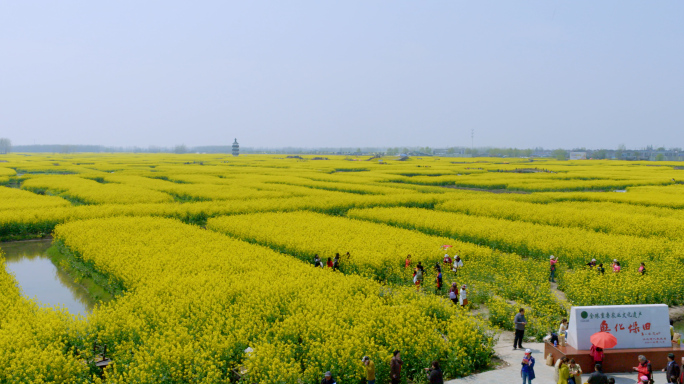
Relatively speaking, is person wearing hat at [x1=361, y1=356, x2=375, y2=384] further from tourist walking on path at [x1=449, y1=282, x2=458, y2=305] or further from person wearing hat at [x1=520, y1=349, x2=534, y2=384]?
tourist walking on path at [x1=449, y1=282, x2=458, y2=305]

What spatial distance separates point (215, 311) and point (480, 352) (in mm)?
7307

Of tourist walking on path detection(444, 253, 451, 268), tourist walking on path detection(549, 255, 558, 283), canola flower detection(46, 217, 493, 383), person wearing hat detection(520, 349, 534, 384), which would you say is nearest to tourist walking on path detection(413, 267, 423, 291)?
canola flower detection(46, 217, 493, 383)

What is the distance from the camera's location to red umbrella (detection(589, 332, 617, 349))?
35.1 ft

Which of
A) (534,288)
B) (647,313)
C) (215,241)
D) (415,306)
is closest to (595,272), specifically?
(534,288)

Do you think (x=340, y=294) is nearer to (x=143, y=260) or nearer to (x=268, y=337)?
(x=268, y=337)

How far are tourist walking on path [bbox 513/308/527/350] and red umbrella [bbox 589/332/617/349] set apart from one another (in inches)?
76.8

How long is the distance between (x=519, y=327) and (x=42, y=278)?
20.7m

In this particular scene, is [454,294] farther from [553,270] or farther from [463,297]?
[553,270]

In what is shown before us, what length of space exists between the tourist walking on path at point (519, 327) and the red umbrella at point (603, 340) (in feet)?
6.40

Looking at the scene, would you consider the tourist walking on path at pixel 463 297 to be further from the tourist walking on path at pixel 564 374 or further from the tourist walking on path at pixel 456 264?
the tourist walking on path at pixel 564 374

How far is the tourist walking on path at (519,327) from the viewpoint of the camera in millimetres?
12625

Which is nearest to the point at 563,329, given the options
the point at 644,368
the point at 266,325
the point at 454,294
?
the point at 644,368

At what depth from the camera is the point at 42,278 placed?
2212cm

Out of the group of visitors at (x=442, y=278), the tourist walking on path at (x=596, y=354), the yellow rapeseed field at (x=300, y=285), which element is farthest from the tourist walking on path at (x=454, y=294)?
the tourist walking on path at (x=596, y=354)
